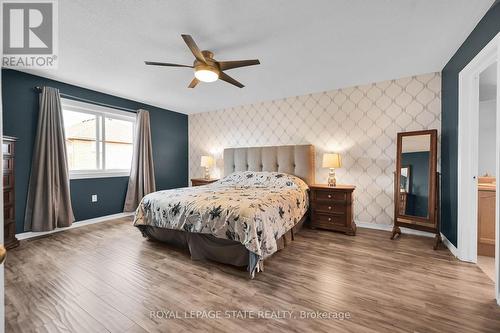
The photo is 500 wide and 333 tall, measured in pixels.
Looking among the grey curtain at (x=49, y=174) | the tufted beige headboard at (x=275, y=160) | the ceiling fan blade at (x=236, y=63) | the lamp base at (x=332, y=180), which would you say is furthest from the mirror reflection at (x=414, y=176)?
the grey curtain at (x=49, y=174)

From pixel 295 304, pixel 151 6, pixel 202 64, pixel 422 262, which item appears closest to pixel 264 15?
pixel 202 64

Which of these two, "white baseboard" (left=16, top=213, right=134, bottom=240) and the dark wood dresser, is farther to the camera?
"white baseboard" (left=16, top=213, right=134, bottom=240)

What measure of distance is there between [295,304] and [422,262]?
1606 mm

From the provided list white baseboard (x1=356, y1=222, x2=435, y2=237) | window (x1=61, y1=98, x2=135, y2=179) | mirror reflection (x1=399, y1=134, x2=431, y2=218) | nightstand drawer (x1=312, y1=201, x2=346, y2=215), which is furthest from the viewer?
window (x1=61, y1=98, x2=135, y2=179)

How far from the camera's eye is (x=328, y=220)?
3484 millimetres

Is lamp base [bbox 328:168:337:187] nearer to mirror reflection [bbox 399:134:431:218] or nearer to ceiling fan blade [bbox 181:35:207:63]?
mirror reflection [bbox 399:134:431:218]

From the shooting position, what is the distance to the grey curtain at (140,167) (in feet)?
14.5

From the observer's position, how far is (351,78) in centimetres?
342

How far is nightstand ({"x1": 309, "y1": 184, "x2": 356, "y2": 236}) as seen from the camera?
10.9 feet

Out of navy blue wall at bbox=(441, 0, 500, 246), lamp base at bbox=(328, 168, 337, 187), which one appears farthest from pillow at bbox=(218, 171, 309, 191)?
navy blue wall at bbox=(441, 0, 500, 246)

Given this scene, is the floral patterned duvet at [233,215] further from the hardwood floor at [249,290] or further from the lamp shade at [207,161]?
the lamp shade at [207,161]

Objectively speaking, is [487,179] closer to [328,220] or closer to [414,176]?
[414,176]

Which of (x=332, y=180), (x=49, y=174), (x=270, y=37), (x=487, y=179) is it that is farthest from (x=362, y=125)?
(x=49, y=174)

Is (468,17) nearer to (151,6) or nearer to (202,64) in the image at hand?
(202,64)
